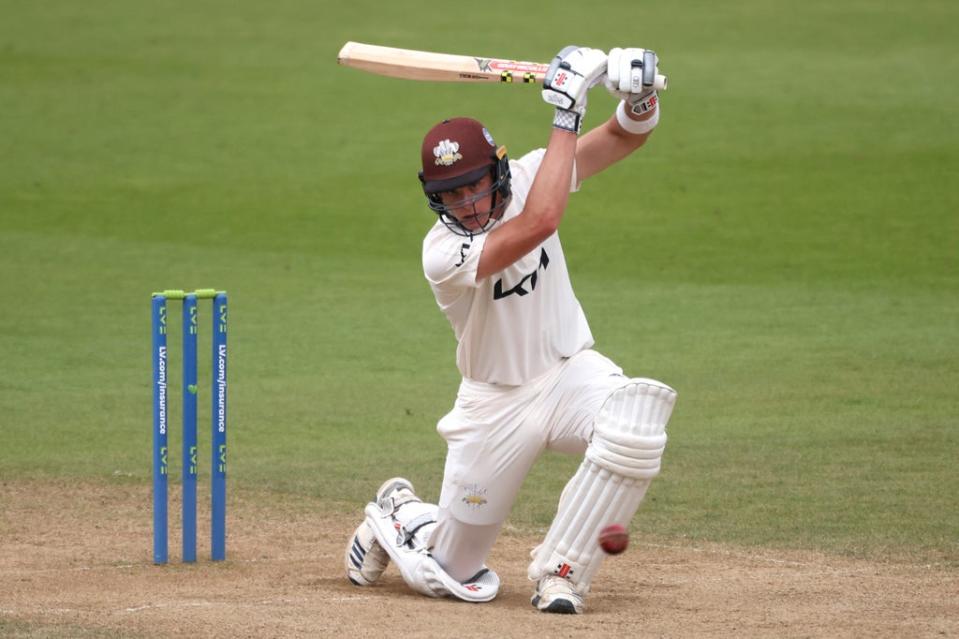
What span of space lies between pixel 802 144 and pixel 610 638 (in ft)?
44.9

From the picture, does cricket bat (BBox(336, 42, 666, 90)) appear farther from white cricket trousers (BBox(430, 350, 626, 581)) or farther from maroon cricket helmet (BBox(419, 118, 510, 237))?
white cricket trousers (BBox(430, 350, 626, 581))

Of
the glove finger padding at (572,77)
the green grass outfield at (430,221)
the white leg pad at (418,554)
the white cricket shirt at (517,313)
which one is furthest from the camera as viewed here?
the green grass outfield at (430,221)

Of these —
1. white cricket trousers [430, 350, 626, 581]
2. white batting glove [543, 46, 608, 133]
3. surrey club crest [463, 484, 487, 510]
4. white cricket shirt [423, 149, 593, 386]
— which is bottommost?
surrey club crest [463, 484, 487, 510]

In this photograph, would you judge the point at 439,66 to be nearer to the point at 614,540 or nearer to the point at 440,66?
the point at 440,66

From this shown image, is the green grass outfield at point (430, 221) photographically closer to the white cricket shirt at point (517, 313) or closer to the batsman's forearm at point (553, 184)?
the white cricket shirt at point (517, 313)

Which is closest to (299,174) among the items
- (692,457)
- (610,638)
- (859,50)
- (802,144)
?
(802,144)

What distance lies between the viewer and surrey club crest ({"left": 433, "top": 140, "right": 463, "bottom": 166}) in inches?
210

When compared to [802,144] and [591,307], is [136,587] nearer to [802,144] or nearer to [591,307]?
[591,307]

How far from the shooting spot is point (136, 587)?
5.74 metres

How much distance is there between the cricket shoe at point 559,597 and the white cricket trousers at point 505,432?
15.1 inches

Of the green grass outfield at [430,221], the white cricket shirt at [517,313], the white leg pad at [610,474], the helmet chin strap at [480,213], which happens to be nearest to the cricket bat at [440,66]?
the white cricket shirt at [517,313]

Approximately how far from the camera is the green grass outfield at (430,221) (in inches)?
318

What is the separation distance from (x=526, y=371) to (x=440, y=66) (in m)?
1.17

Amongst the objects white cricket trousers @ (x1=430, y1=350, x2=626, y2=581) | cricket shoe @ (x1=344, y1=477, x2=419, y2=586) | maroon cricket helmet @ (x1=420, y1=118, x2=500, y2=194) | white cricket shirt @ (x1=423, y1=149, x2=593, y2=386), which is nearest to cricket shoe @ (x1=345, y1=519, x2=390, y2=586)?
cricket shoe @ (x1=344, y1=477, x2=419, y2=586)
